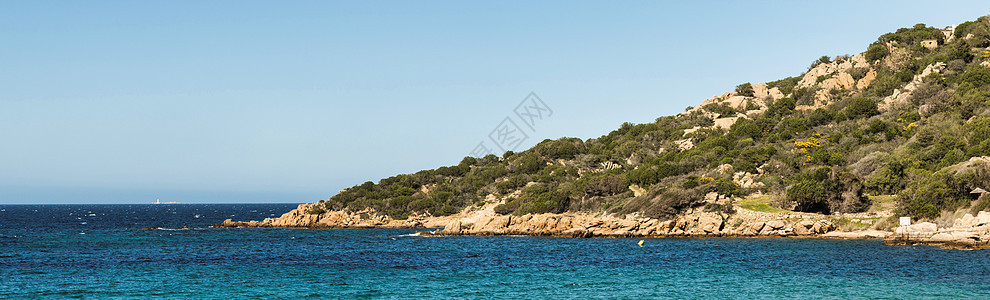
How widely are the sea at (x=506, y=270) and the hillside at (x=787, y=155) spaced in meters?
10.4

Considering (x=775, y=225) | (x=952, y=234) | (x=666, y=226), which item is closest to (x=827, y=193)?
(x=775, y=225)

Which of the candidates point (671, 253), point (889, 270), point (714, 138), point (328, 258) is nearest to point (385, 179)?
point (714, 138)

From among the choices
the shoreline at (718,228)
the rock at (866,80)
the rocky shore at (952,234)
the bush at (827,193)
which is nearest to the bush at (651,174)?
the shoreline at (718,228)

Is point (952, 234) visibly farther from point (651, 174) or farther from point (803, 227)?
point (651, 174)

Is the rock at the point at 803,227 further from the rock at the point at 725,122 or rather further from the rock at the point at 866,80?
the rock at the point at 866,80

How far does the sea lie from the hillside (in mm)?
10440

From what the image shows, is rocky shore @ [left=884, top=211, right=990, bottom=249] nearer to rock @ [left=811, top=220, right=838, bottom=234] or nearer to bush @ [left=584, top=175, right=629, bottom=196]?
rock @ [left=811, top=220, right=838, bottom=234]

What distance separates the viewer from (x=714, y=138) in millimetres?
99375

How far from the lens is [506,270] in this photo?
4269cm

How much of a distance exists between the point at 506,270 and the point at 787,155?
52.2m

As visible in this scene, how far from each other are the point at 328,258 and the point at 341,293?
1791cm

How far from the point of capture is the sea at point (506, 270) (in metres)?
33.7

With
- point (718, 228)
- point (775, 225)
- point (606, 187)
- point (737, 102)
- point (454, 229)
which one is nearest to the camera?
point (775, 225)

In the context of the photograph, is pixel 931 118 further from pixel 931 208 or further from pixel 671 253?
pixel 671 253
